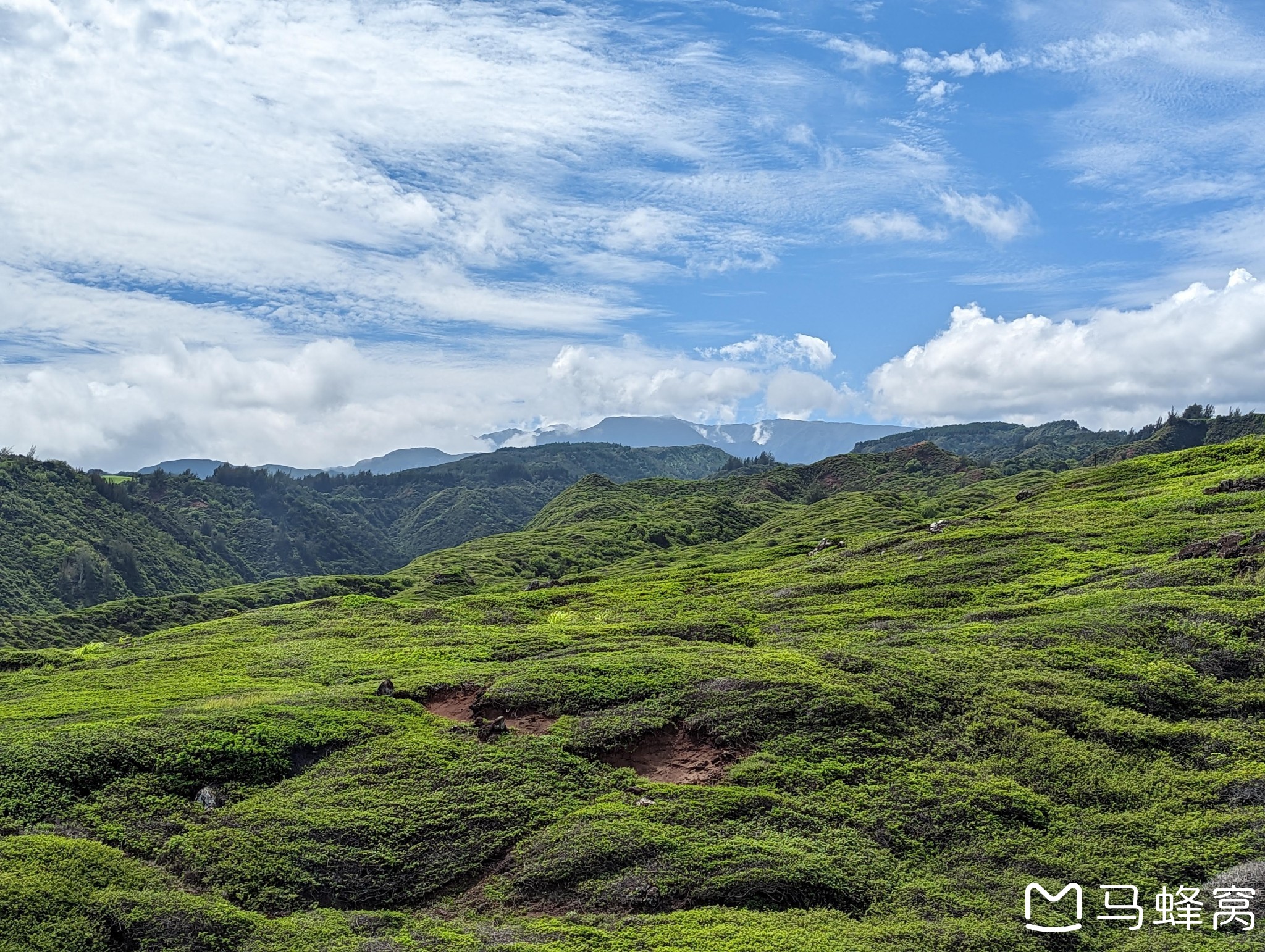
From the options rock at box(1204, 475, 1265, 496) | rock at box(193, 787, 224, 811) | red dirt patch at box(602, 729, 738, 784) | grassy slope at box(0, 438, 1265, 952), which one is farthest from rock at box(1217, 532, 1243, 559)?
rock at box(193, 787, 224, 811)

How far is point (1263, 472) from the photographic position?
2736 inches

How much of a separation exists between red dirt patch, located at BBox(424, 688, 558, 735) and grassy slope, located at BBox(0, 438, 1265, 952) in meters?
0.62

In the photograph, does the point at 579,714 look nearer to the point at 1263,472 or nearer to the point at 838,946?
the point at 838,946

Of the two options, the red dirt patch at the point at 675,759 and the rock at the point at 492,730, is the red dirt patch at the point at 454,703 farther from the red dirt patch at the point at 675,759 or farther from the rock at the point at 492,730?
the red dirt patch at the point at 675,759

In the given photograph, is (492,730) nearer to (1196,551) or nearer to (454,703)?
(454,703)

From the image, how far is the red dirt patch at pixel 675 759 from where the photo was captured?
1025 inches

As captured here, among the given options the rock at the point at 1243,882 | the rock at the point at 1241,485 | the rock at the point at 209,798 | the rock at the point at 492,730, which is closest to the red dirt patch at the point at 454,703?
the rock at the point at 492,730

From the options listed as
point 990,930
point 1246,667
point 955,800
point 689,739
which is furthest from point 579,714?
point 1246,667

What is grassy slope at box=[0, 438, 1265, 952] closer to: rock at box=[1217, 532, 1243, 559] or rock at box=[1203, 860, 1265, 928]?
rock at box=[1203, 860, 1265, 928]

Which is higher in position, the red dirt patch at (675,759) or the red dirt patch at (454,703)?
the red dirt patch at (454,703)

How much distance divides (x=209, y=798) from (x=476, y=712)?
10.5 meters

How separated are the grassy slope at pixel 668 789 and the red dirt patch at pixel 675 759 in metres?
0.43

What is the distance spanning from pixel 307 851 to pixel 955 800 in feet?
59.6

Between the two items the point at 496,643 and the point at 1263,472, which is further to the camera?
the point at 1263,472
